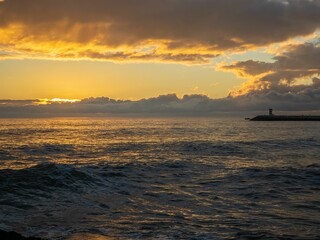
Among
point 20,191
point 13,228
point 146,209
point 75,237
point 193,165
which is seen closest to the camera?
point 75,237

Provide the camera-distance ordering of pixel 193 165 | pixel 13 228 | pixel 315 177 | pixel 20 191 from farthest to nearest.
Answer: pixel 193 165 → pixel 315 177 → pixel 20 191 → pixel 13 228

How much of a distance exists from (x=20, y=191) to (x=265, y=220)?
38.8ft

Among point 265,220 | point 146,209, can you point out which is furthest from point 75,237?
point 265,220

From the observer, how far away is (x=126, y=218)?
12750 millimetres

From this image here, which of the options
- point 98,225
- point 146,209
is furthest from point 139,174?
point 98,225

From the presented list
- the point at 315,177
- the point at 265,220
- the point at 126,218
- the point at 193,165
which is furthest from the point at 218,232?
the point at 193,165

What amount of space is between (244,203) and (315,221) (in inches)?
137

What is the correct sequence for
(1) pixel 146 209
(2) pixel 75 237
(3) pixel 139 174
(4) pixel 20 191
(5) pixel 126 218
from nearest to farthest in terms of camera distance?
(2) pixel 75 237 → (5) pixel 126 218 → (1) pixel 146 209 → (4) pixel 20 191 → (3) pixel 139 174

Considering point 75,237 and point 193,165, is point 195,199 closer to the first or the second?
point 75,237

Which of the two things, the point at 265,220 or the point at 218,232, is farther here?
the point at 265,220

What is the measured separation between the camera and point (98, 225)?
11812mm

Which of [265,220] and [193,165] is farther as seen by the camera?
[193,165]

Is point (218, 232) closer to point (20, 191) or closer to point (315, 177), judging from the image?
point (20, 191)

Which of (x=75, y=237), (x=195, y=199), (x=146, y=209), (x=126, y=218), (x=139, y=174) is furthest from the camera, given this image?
(x=139, y=174)
